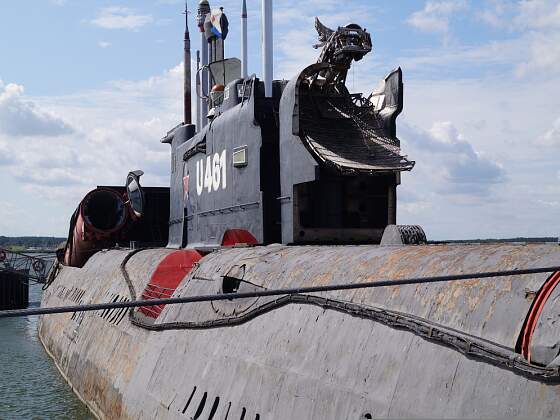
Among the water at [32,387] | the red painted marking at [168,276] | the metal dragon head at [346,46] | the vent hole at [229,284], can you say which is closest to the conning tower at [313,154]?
the metal dragon head at [346,46]

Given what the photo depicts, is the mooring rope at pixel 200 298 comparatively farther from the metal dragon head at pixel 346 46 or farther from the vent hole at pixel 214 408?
the metal dragon head at pixel 346 46

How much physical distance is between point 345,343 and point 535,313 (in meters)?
1.93

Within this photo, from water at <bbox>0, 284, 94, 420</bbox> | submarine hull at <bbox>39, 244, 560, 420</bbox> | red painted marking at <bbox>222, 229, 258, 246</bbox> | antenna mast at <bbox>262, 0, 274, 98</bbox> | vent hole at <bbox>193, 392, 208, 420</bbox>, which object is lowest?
water at <bbox>0, 284, 94, 420</bbox>

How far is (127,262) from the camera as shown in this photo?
59.6 ft

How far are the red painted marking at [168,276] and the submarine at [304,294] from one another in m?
0.05

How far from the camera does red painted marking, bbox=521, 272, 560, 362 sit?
16.8 feet

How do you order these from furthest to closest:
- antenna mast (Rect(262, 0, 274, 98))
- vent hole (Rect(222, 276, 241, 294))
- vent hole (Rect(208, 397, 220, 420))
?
1. antenna mast (Rect(262, 0, 274, 98))
2. vent hole (Rect(222, 276, 241, 294))
3. vent hole (Rect(208, 397, 220, 420))

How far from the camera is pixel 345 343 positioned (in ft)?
22.1

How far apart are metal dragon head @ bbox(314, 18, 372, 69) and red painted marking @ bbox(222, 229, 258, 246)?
3262mm

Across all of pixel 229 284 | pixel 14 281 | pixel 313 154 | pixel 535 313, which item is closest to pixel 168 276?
pixel 229 284

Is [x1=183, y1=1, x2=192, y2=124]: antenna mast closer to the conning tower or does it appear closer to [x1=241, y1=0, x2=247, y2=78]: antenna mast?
[x1=241, y1=0, x2=247, y2=78]: antenna mast

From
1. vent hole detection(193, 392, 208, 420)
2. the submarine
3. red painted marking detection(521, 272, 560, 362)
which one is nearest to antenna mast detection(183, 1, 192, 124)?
the submarine

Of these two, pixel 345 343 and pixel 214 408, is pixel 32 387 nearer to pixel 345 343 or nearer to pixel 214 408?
pixel 214 408

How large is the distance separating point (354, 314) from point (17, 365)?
55.0 ft
